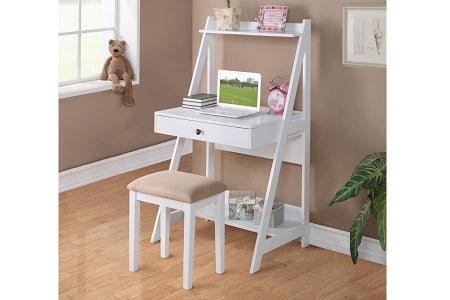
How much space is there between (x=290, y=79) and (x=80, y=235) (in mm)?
1481

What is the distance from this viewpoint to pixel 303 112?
3572 millimetres

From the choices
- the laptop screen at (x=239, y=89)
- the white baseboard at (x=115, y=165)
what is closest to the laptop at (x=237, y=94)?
the laptop screen at (x=239, y=89)

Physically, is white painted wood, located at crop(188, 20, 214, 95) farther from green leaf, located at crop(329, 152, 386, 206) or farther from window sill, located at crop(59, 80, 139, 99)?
window sill, located at crop(59, 80, 139, 99)

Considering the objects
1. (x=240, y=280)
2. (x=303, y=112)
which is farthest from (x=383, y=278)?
(x=303, y=112)

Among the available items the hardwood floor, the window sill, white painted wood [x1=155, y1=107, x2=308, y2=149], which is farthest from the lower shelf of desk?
the window sill

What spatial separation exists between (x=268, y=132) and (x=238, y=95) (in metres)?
0.40

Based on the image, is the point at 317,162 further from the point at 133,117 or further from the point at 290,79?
the point at 133,117

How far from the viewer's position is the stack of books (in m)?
3.66

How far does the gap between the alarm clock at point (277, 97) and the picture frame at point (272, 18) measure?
0.28 metres

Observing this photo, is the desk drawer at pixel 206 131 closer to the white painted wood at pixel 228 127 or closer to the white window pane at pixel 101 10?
the white painted wood at pixel 228 127

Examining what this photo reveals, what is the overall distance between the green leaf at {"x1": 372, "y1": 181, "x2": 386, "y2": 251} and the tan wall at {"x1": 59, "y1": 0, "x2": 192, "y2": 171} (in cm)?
236

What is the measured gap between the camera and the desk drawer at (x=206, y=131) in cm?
330
